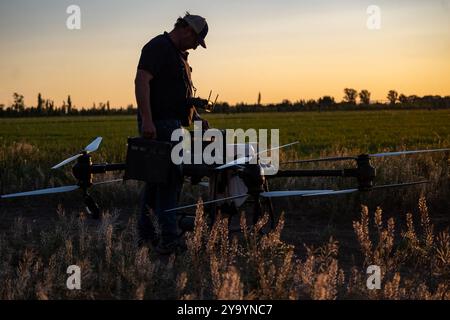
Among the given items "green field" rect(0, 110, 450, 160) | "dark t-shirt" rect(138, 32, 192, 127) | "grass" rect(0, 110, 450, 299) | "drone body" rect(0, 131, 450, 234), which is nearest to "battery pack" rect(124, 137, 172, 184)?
"drone body" rect(0, 131, 450, 234)

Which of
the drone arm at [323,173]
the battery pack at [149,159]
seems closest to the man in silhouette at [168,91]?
the battery pack at [149,159]

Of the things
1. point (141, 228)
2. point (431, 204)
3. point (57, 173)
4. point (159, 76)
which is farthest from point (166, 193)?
point (57, 173)

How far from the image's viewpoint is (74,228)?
26.3 ft

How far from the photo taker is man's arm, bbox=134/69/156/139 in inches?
245

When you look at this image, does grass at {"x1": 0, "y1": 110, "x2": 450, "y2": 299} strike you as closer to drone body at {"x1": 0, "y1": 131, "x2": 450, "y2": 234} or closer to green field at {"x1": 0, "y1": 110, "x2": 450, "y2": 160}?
drone body at {"x1": 0, "y1": 131, "x2": 450, "y2": 234}

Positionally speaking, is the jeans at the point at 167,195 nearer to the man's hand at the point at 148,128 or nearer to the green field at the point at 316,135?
the man's hand at the point at 148,128

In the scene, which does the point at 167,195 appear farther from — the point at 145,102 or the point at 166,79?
the point at 166,79

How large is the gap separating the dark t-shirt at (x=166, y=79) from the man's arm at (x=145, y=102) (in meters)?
0.11

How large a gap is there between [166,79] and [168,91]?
11 centimetres

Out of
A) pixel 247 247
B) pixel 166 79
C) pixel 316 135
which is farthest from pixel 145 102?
pixel 316 135

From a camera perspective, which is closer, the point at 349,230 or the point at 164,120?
the point at 164,120

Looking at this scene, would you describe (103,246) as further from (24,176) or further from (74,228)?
(24,176)

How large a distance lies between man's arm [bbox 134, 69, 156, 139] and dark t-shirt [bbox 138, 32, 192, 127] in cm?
11
